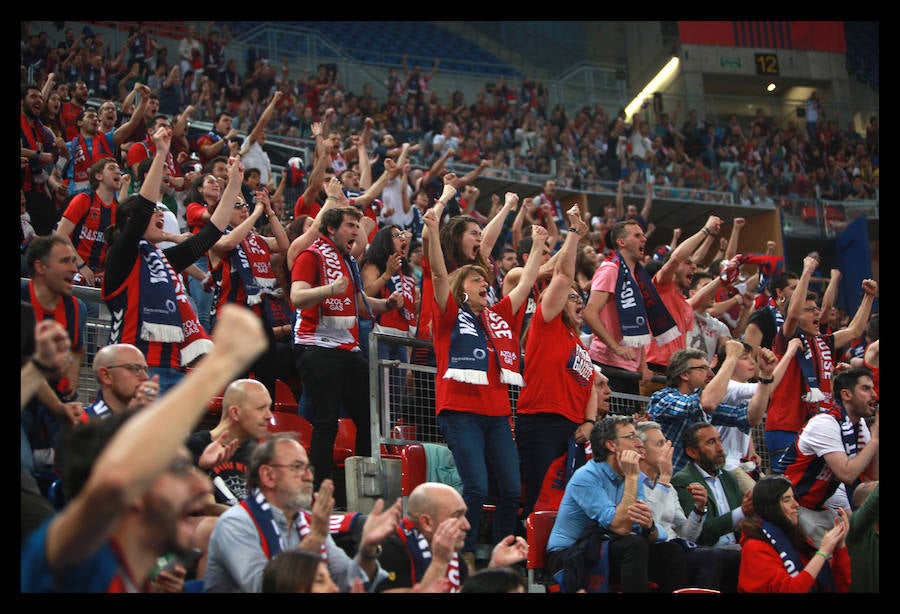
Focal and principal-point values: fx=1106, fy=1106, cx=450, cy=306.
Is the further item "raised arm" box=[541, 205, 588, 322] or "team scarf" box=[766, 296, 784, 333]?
"team scarf" box=[766, 296, 784, 333]

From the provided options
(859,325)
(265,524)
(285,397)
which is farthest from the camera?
(859,325)

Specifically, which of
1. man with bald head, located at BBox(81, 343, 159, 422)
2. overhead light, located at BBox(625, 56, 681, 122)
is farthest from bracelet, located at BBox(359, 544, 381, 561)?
overhead light, located at BBox(625, 56, 681, 122)

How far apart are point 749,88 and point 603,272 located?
18292 mm

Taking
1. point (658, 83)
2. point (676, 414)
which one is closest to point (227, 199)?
point (676, 414)

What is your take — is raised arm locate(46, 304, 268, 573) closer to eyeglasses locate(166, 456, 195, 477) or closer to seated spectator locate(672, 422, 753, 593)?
eyeglasses locate(166, 456, 195, 477)

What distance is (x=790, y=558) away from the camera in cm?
516

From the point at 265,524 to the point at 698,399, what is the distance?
3.05 m

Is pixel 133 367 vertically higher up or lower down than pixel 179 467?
higher up

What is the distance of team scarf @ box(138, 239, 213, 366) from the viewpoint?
5262 millimetres

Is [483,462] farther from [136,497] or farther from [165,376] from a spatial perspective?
[136,497]

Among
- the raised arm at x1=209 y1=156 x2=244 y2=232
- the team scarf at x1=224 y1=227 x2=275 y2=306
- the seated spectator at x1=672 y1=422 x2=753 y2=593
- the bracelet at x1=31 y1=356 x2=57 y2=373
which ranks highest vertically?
the raised arm at x1=209 y1=156 x2=244 y2=232

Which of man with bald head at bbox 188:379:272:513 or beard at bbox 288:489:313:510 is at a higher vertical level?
man with bald head at bbox 188:379:272:513

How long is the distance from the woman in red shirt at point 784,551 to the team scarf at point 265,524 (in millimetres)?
2248

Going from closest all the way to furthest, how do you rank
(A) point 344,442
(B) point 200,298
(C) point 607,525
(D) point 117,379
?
(D) point 117,379 < (C) point 607,525 < (A) point 344,442 < (B) point 200,298
